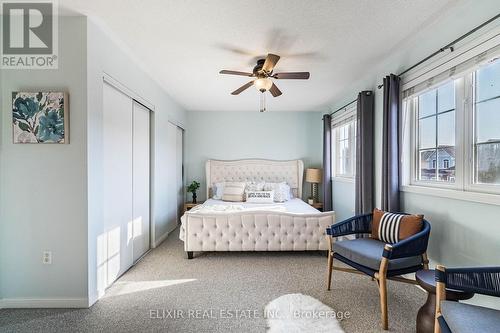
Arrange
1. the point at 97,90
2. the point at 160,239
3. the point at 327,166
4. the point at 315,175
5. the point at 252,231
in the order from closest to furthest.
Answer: the point at 97,90 → the point at 252,231 → the point at 160,239 → the point at 327,166 → the point at 315,175

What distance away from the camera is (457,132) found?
2.06 m

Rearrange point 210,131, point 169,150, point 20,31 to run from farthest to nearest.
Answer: point 210,131 → point 169,150 → point 20,31

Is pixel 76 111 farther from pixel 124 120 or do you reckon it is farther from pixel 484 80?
pixel 484 80

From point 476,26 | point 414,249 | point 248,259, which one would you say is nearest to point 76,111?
point 248,259

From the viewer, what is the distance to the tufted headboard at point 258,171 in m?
5.29

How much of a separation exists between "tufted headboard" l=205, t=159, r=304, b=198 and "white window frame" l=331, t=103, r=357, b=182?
75 cm

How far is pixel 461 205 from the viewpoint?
6.40ft

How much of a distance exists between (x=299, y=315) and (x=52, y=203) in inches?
93.4

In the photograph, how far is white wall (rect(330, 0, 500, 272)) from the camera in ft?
5.66

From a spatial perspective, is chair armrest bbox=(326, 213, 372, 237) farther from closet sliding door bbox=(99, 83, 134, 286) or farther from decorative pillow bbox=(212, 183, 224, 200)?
decorative pillow bbox=(212, 183, 224, 200)

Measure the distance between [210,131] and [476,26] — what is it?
453 centimetres

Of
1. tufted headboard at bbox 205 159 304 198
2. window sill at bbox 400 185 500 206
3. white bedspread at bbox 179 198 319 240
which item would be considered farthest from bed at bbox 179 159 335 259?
tufted headboard at bbox 205 159 304 198

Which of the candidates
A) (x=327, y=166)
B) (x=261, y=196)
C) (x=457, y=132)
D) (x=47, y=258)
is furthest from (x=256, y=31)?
(x=327, y=166)

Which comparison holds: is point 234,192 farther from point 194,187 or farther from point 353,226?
point 353,226
